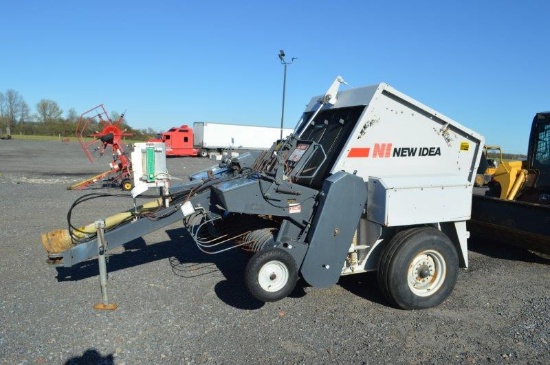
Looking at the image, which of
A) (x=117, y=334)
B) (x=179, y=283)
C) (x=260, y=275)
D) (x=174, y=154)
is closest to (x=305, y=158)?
(x=260, y=275)

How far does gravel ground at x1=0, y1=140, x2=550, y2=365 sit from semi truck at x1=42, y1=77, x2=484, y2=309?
0.38m

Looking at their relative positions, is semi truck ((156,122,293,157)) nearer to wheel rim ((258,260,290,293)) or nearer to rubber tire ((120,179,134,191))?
rubber tire ((120,179,134,191))

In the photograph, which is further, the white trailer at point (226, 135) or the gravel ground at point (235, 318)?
the white trailer at point (226, 135)

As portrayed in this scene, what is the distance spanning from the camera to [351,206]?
440 centimetres

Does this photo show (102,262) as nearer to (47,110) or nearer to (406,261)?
(406,261)

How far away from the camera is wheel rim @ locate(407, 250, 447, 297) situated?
4.65 metres

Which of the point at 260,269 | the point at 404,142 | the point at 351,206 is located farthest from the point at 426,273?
the point at 260,269

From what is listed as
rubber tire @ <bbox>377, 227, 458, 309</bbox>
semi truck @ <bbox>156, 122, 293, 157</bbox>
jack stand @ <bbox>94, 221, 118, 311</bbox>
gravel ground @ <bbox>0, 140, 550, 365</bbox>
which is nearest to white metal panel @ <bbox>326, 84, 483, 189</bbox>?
rubber tire @ <bbox>377, 227, 458, 309</bbox>

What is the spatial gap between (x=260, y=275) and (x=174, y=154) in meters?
31.4

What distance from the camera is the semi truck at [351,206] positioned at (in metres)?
4.31

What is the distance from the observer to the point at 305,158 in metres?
4.76

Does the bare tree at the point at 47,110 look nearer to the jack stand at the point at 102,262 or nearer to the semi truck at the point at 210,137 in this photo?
the semi truck at the point at 210,137

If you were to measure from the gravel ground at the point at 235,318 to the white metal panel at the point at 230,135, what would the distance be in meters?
29.3

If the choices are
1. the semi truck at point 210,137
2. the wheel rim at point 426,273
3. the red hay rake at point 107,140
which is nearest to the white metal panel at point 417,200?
the wheel rim at point 426,273
